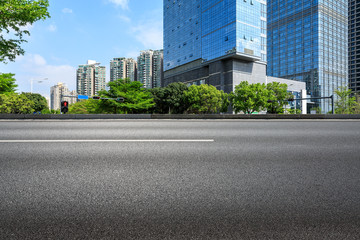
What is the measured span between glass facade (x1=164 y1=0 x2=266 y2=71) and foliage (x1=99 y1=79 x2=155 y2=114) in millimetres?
28622

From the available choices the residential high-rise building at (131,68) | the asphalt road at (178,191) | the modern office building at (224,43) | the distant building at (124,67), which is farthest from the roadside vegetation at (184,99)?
the distant building at (124,67)

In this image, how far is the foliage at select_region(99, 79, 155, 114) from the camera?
47.6 m

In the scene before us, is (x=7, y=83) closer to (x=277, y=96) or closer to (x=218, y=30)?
(x=218, y=30)

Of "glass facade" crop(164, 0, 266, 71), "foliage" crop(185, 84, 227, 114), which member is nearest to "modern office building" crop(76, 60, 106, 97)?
"glass facade" crop(164, 0, 266, 71)

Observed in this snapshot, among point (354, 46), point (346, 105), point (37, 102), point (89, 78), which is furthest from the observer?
point (89, 78)

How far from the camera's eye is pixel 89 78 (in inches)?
4493

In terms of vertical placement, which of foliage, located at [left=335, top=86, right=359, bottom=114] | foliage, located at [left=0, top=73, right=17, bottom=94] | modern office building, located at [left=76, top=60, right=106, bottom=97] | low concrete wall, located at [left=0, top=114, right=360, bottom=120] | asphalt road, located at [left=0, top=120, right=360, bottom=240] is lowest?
asphalt road, located at [left=0, top=120, right=360, bottom=240]

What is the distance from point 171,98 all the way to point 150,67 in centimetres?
6491

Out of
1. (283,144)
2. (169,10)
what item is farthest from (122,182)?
(169,10)

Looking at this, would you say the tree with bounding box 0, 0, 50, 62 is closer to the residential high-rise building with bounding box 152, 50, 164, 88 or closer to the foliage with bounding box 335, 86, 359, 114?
the foliage with bounding box 335, 86, 359, 114

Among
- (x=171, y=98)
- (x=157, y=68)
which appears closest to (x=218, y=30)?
(x=171, y=98)

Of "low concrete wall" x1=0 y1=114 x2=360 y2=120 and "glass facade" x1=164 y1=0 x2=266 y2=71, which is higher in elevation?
"glass facade" x1=164 y1=0 x2=266 y2=71

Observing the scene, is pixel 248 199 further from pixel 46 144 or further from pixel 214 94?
pixel 214 94

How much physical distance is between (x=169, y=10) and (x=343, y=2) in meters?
94.8
